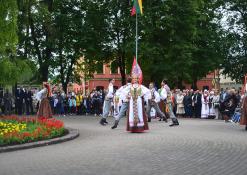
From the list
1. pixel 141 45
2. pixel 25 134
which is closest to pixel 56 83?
pixel 141 45

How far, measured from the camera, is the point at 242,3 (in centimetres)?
5628

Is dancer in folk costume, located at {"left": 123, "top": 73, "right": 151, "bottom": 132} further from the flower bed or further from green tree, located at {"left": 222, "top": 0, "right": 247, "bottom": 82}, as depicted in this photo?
green tree, located at {"left": 222, "top": 0, "right": 247, "bottom": 82}

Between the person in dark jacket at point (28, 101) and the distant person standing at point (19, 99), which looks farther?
the person in dark jacket at point (28, 101)

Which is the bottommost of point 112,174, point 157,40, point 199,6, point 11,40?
point 112,174

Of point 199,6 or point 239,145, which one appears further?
point 199,6

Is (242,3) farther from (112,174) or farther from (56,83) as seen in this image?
(112,174)

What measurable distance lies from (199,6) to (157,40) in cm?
497

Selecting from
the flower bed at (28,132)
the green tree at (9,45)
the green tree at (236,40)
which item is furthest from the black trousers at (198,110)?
the green tree at (236,40)

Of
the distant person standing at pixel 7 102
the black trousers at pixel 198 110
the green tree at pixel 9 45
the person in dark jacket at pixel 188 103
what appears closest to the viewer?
the green tree at pixel 9 45

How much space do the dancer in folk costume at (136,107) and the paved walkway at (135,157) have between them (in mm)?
2649

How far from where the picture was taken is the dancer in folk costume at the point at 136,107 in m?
19.2

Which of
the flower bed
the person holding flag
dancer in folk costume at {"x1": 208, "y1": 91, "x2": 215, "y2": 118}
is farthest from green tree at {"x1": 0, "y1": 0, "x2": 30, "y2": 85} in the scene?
dancer in folk costume at {"x1": 208, "y1": 91, "x2": 215, "y2": 118}

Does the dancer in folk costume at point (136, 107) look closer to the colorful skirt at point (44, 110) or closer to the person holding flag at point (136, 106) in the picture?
the person holding flag at point (136, 106)

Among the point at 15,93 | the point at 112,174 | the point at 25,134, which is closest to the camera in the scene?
the point at 112,174
